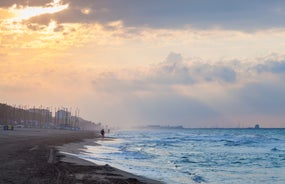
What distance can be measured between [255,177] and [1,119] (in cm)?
13499

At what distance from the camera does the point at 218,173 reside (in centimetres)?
2658

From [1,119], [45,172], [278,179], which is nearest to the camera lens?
[45,172]

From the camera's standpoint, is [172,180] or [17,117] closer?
[172,180]

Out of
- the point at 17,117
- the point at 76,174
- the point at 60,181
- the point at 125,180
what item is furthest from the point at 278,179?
the point at 17,117

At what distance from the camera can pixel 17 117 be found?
601 ft

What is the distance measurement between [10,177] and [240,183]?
1266 centimetres

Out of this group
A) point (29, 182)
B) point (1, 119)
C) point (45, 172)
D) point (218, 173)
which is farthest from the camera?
point (1, 119)

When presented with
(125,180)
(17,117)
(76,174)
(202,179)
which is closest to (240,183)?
(202,179)

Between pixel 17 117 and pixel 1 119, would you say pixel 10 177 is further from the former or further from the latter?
pixel 17 117

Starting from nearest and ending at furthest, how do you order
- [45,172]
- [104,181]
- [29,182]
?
1. [29,182]
2. [104,181]
3. [45,172]

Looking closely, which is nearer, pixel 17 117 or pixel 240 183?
pixel 240 183

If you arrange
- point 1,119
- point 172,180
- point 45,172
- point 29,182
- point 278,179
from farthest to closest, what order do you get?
point 1,119 → point 278,179 → point 172,180 → point 45,172 → point 29,182

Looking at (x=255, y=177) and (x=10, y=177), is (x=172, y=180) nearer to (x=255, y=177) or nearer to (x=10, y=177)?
(x=255, y=177)

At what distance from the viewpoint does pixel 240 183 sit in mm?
21984
